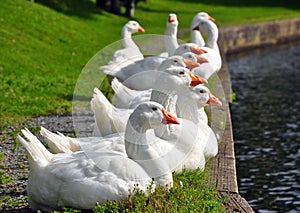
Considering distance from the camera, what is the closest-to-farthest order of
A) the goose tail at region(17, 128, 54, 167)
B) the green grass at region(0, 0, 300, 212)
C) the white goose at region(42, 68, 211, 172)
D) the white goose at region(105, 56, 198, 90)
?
1. the goose tail at region(17, 128, 54, 167)
2. the white goose at region(42, 68, 211, 172)
3. the green grass at region(0, 0, 300, 212)
4. the white goose at region(105, 56, 198, 90)

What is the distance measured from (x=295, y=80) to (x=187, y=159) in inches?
542

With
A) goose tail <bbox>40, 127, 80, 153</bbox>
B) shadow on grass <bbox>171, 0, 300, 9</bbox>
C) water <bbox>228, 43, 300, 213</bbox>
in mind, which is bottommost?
shadow on grass <bbox>171, 0, 300, 9</bbox>

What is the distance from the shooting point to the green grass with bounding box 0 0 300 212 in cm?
862

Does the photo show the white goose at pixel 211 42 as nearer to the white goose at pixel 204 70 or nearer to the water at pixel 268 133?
the white goose at pixel 204 70

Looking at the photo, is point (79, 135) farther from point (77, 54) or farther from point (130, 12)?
point (130, 12)

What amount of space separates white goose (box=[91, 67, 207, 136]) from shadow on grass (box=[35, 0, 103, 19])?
1927 centimetres

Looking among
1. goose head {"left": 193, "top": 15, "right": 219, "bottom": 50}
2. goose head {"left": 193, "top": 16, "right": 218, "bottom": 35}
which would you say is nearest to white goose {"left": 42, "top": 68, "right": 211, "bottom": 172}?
goose head {"left": 193, "top": 15, "right": 219, "bottom": 50}

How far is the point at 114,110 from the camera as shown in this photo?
9.47 m

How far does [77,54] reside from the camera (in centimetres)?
2156

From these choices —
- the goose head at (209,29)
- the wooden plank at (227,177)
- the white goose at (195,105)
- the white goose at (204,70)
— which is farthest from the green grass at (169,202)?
the goose head at (209,29)

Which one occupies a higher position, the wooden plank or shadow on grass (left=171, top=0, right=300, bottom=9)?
the wooden plank

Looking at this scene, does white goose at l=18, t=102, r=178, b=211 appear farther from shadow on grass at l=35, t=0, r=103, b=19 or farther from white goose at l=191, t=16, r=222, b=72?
shadow on grass at l=35, t=0, r=103, b=19

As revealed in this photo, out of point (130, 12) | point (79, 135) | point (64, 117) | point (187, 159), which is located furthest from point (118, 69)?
point (130, 12)

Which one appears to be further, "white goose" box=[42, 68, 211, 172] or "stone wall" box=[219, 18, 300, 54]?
"stone wall" box=[219, 18, 300, 54]
